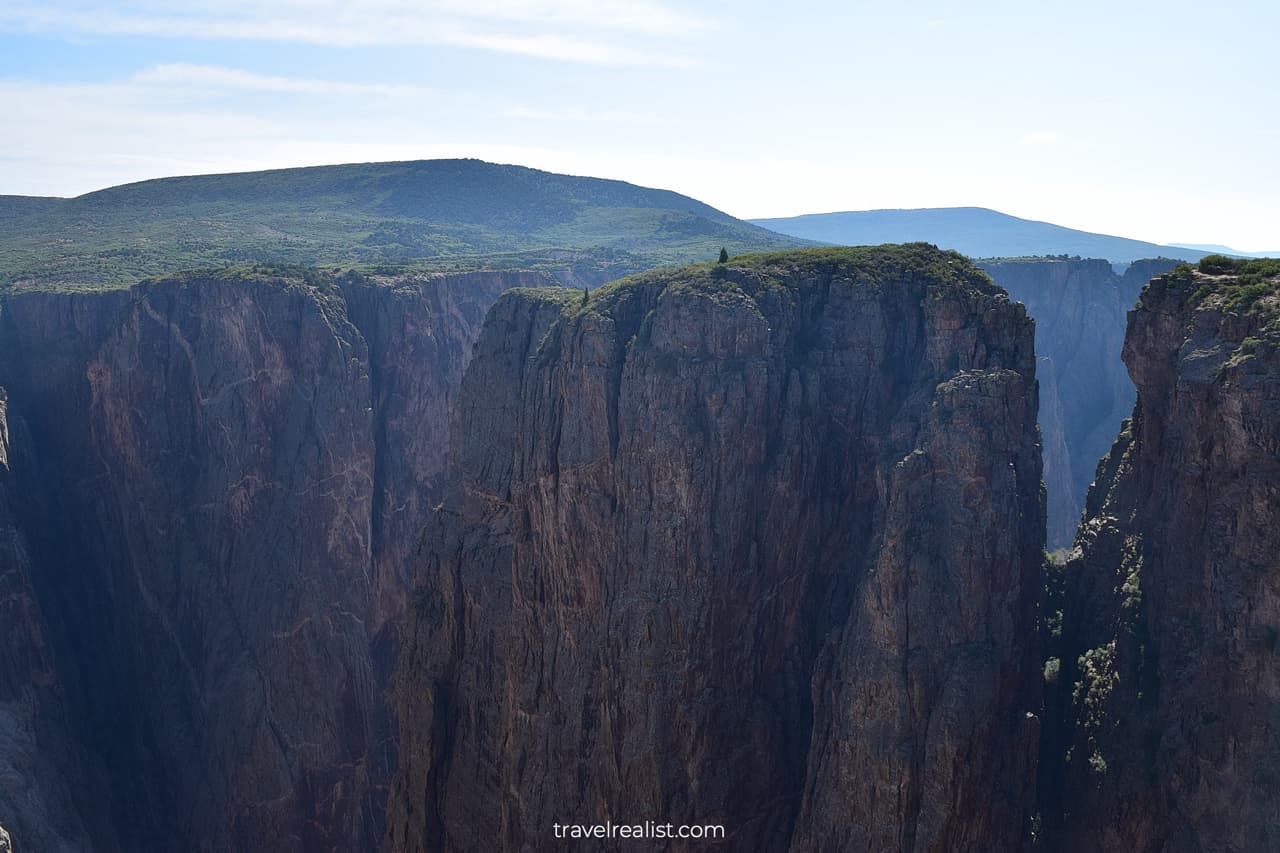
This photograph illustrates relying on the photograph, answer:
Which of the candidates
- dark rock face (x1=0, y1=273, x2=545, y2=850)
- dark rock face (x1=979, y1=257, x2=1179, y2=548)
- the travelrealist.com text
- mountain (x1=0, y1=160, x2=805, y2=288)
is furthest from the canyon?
dark rock face (x1=979, y1=257, x2=1179, y2=548)

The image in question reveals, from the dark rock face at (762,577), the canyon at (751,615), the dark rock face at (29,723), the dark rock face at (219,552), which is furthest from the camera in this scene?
the dark rock face at (219,552)

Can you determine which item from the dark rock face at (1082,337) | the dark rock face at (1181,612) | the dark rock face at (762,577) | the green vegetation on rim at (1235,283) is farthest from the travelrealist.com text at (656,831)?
the dark rock face at (1082,337)

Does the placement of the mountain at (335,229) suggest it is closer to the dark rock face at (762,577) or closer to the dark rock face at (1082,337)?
the dark rock face at (1082,337)

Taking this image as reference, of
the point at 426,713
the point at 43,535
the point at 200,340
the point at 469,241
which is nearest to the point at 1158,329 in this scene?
the point at 426,713

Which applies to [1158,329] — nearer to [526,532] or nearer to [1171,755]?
[1171,755]

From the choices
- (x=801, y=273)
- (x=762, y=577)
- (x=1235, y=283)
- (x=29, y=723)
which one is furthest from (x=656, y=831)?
(x=29, y=723)

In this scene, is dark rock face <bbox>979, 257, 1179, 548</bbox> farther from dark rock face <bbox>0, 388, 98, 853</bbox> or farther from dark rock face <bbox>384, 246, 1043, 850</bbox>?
dark rock face <bbox>0, 388, 98, 853</bbox>

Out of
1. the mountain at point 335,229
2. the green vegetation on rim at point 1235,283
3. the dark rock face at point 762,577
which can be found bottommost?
the dark rock face at point 762,577
